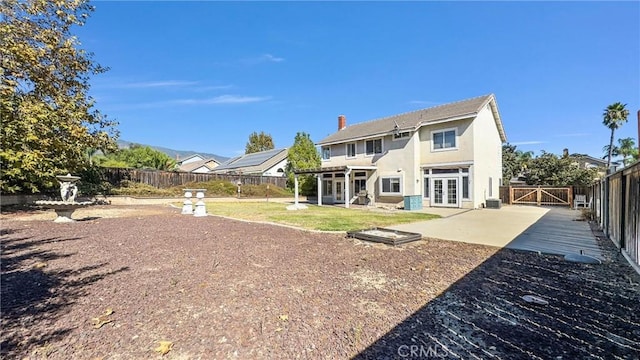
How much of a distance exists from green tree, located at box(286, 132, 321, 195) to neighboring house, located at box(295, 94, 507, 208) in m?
5.52

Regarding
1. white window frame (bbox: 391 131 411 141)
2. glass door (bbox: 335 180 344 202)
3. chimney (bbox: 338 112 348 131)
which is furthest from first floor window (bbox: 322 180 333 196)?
white window frame (bbox: 391 131 411 141)

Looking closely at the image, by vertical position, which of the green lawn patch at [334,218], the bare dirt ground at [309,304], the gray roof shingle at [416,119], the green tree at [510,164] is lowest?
the green lawn patch at [334,218]

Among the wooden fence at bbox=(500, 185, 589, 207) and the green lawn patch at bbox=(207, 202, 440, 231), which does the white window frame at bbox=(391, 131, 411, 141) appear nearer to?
the green lawn patch at bbox=(207, 202, 440, 231)

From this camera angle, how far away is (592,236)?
8367 millimetres

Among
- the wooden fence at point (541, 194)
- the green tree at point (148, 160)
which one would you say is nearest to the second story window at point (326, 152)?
the wooden fence at point (541, 194)

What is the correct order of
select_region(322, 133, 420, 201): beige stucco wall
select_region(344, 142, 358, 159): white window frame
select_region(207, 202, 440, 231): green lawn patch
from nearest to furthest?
1. select_region(207, 202, 440, 231): green lawn patch
2. select_region(322, 133, 420, 201): beige stucco wall
3. select_region(344, 142, 358, 159): white window frame

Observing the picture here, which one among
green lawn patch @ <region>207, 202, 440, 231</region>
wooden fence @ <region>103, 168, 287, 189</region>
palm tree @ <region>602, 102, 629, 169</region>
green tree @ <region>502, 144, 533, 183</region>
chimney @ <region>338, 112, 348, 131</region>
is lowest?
green lawn patch @ <region>207, 202, 440, 231</region>

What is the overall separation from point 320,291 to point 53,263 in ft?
16.2

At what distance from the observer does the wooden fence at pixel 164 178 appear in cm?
2266

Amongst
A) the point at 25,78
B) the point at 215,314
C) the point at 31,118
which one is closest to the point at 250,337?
the point at 215,314

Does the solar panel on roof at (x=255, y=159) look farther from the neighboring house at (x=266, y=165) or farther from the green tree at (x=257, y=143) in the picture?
the green tree at (x=257, y=143)

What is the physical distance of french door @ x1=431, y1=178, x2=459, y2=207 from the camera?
18.2 meters

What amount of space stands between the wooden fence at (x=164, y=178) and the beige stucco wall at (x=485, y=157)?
68.0ft

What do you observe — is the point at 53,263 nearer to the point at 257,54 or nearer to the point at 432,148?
the point at 257,54
